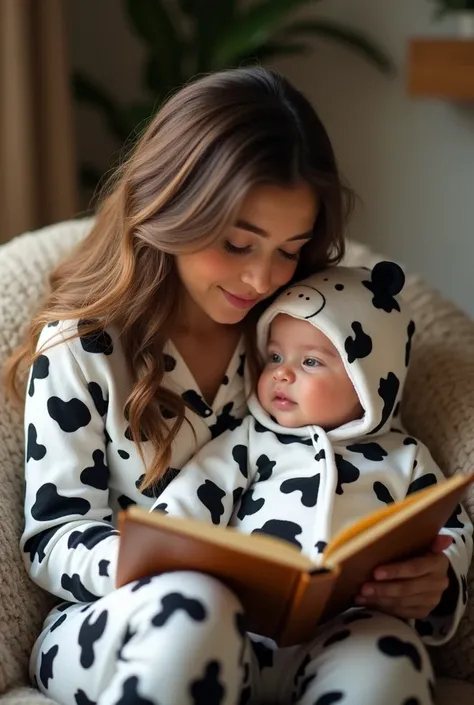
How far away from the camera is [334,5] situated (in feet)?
7.01

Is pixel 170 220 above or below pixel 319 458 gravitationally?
above

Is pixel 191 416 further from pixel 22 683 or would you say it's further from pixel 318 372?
pixel 22 683

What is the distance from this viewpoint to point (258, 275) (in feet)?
3.62

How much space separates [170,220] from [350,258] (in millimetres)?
555

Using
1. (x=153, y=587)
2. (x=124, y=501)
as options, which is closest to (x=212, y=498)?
(x=124, y=501)

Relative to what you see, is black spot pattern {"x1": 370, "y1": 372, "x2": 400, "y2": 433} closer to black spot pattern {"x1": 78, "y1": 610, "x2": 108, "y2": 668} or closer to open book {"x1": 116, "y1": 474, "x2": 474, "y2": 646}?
open book {"x1": 116, "y1": 474, "x2": 474, "y2": 646}

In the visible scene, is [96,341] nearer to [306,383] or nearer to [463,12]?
[306,383]

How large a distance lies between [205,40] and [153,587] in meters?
1.42

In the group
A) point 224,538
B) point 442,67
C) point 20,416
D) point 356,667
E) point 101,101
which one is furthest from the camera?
point 101,101

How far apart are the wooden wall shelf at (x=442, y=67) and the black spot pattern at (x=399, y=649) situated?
47.9 inches

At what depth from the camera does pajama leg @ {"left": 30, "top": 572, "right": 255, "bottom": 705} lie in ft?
2.80

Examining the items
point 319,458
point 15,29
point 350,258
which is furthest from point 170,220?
point 15,29

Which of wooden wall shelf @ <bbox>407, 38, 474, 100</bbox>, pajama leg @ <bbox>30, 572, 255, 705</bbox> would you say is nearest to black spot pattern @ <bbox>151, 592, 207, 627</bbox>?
pajama leg @ <bbox>30, 572, 255, 705</bbox>

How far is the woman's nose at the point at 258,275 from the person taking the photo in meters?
1.10
